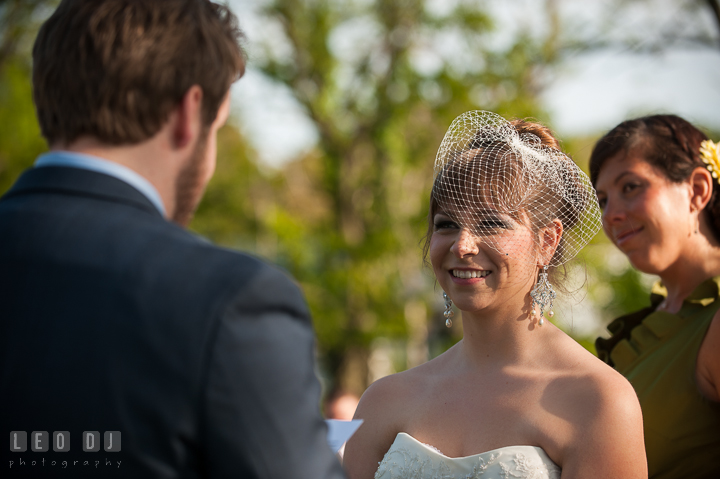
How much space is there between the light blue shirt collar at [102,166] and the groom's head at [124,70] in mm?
41

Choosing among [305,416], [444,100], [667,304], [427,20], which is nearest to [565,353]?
[667,304]

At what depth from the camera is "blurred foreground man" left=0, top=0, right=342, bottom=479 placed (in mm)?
1389

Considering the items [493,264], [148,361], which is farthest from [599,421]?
[148,361]

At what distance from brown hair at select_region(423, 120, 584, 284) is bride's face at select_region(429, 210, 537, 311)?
10 centimetres

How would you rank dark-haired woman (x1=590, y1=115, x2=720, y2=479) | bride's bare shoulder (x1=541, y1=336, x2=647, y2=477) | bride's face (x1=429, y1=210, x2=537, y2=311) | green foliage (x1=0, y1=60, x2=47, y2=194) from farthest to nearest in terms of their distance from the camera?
green foliage (x1=0, y1=60, x2=47, y2=194), dark-haired woman (x1=590, y1=115, x2=720, y2=479), bride's face (x1=429, y1=210, x2=537, y2=311), bride's bare shoulder (x1=541, y1=336, x2=647, y2=477)

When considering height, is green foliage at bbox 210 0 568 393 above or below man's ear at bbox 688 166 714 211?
below

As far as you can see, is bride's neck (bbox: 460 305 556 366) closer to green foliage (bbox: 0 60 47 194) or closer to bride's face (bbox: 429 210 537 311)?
bride's face (bbox: 429 210 537 311)

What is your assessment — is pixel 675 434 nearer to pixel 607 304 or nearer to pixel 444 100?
pixel 607 304

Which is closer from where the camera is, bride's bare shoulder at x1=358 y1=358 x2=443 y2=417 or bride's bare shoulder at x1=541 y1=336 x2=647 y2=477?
bride's bare shoulder at x1=541 y1=336 x2=647 y2=477

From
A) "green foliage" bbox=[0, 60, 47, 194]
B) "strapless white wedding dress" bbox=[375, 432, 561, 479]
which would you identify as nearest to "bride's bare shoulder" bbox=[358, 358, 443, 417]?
"strapless white wedding dress" bbox=[375, 432, 561, 479]

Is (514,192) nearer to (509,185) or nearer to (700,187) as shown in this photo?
(509,185)

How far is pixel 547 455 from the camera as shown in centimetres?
263

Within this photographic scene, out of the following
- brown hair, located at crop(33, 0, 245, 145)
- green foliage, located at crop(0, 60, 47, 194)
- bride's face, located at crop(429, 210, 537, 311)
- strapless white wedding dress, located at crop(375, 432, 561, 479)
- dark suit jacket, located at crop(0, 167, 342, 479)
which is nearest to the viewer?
dark suit jacket, located at crop(0, 167, 342, 479)

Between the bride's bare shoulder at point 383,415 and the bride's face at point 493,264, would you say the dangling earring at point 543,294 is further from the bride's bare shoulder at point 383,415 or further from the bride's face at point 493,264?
the bride's bare shoulder at point 383,415
